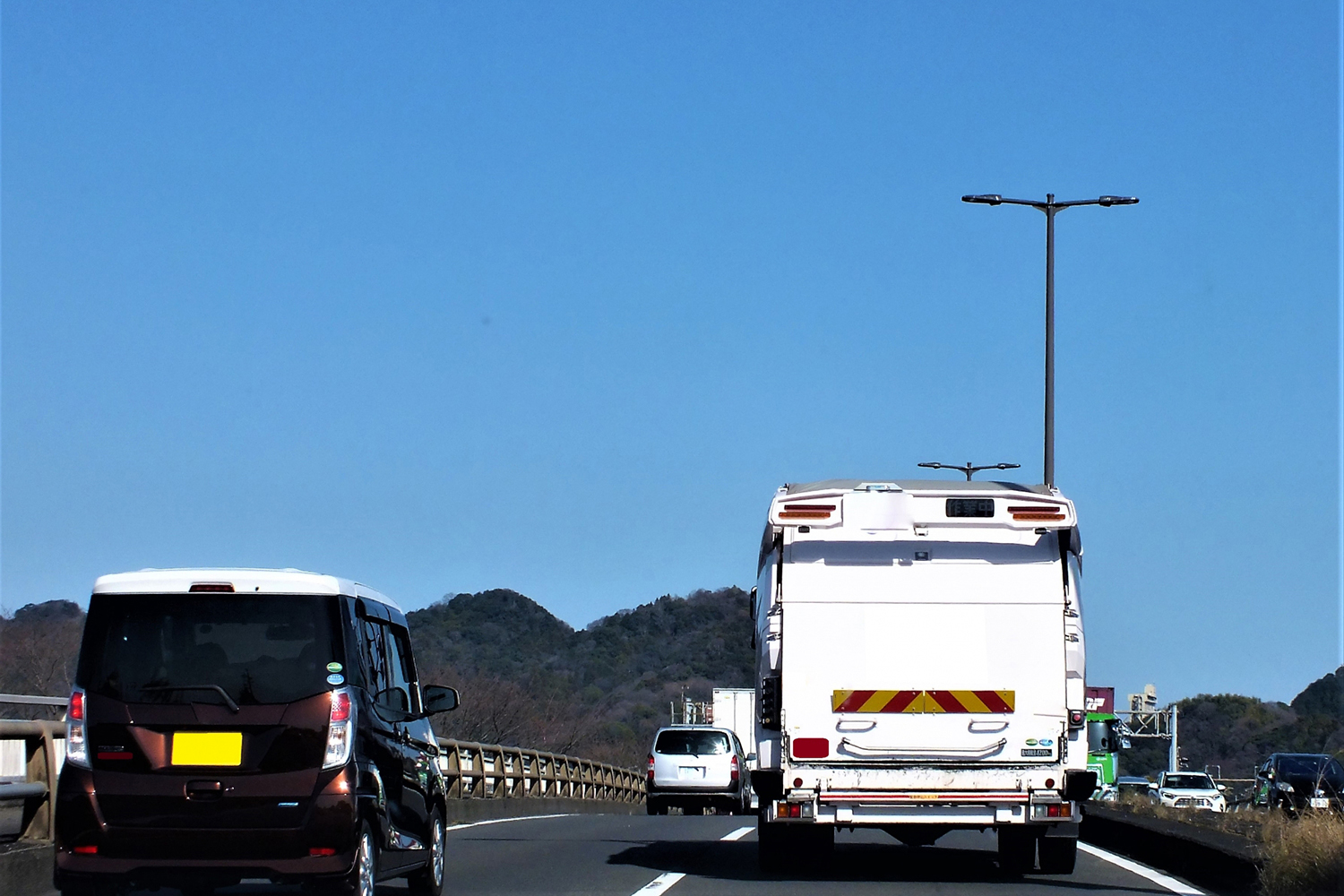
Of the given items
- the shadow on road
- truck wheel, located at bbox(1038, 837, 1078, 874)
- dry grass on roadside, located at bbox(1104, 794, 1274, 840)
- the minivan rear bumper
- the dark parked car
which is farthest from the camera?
the dark parked car

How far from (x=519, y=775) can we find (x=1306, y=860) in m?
20.3

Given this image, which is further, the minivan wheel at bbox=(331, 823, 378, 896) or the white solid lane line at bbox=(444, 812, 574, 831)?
the white solid lane line at bbox=(444, 812, 574, 831)

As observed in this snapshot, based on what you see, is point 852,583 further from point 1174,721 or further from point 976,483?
point 1174,721

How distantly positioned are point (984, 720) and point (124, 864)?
7.12m

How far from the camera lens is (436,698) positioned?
12.1 metres

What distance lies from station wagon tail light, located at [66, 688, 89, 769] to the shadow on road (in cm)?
653

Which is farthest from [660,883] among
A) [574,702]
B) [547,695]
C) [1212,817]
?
[574,702]

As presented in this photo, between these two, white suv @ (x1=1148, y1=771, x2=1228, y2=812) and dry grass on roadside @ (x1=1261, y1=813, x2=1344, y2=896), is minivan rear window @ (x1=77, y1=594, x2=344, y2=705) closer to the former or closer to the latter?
dry grass on roadside @ (x1=1261, y1=813, x2=1344, y2=896)

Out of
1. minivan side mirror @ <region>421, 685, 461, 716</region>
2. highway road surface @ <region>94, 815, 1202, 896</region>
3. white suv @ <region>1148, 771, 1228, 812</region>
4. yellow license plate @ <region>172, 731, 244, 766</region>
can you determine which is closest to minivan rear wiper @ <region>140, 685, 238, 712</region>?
yellow license plate @ <region>172, 731, 244, 766</region>

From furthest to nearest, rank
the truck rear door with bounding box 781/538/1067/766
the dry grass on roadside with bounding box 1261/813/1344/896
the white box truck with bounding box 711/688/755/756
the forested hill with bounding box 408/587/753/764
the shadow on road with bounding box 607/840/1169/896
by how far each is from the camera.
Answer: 1. the forested hill with bounding box 408/587/753/764
2. the white box truck with bounding box 711/688/755/756
3. the shadow on road with bounding box 607/840/1169/896
4. the truck rear door with bounding box 781/538/1067/766
5. the dry grass on roadside with bounding box 1261/813/1344/896

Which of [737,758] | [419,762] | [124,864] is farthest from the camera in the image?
[737,758]

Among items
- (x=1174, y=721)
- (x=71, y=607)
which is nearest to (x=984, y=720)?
(x=71, y=607)

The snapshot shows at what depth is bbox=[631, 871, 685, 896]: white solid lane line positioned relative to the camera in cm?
1340

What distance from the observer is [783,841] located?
15.7m
